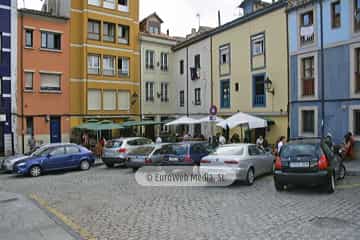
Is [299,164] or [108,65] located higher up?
[108,65]

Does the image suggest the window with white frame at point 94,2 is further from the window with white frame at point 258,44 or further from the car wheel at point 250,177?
the car wheel at point 250,177

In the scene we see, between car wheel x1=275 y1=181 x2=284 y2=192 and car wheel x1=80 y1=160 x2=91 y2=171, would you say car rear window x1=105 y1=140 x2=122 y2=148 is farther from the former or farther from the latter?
car wheel x1=275 y1=181 x2=284 y2=192

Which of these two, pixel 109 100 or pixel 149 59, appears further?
pixel 149 59

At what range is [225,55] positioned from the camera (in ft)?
89.9

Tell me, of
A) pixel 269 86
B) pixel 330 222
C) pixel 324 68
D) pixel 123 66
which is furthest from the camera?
pixel 123 66

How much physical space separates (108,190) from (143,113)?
21.1m

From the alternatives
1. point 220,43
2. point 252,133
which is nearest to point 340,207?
point 252,133

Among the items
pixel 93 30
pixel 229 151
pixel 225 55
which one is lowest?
pixel 229 151

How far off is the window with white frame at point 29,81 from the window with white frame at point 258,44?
1641 centimetres

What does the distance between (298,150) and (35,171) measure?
11833 millimetres

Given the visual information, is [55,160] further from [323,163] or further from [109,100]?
[109,100]

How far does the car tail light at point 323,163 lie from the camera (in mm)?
10016

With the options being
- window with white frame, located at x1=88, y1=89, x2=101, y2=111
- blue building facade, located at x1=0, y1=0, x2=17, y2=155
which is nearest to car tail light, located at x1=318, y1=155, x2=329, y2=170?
blue building facade, located at x1=0, y1=0, x2=17, y2=155

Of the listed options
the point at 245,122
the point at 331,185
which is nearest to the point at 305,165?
the point at 331,185
